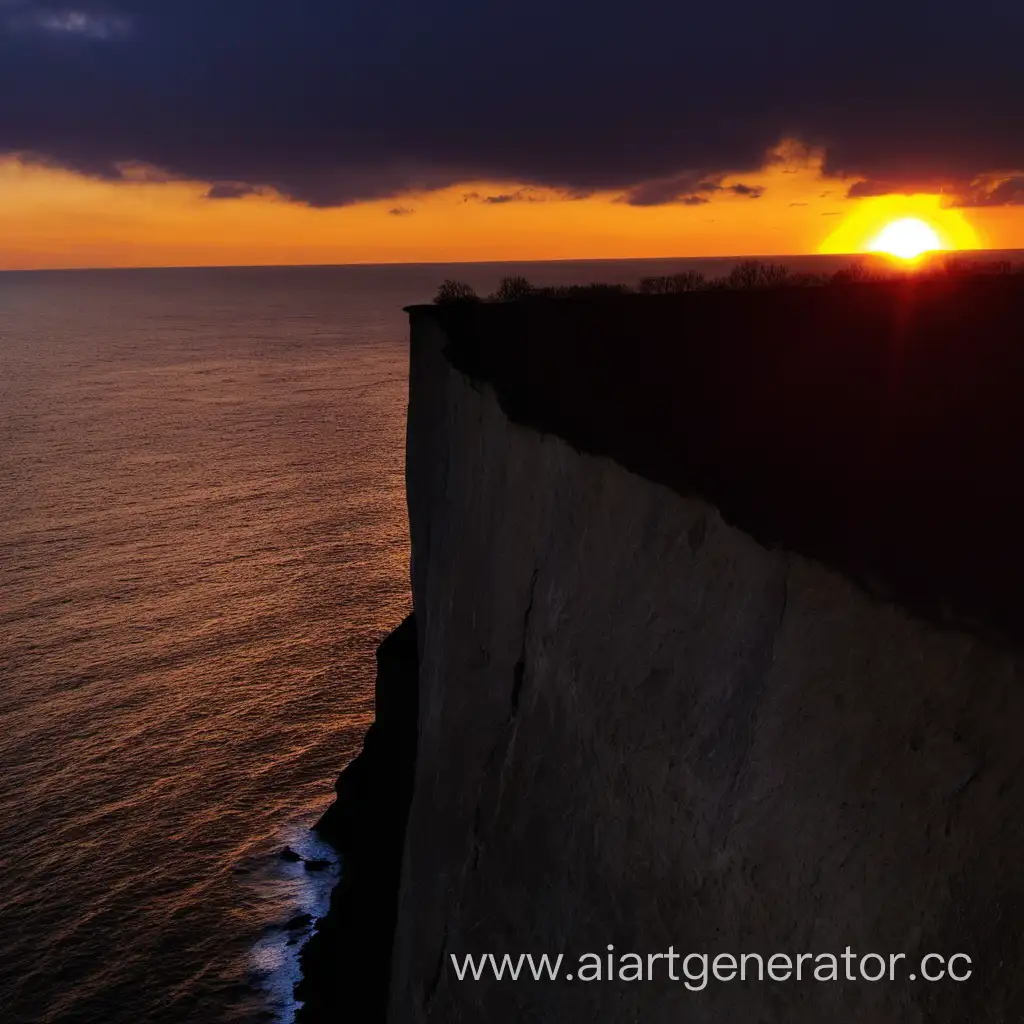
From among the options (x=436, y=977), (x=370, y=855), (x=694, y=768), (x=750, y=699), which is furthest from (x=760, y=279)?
(x=370, y=855)

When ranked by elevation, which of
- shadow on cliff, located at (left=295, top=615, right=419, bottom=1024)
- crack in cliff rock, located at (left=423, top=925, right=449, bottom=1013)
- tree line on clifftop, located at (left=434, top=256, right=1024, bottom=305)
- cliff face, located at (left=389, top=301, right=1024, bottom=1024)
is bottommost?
shadow on cliff, located at (left=295, top=615, right=419, bottom=1024)

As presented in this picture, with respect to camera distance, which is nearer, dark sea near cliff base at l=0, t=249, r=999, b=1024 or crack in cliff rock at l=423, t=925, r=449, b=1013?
crack in cliff rock at l=423, t=925, r=449, b=1013

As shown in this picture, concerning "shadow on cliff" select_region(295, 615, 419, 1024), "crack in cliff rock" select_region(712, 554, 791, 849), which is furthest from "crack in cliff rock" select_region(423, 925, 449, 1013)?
"shadow on cliff" select_region(295, 615, 419, 1024)

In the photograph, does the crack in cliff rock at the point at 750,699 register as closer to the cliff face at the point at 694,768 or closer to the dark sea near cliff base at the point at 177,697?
the cliff face at the point at 694,768

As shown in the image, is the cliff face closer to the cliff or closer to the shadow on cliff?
the cliff

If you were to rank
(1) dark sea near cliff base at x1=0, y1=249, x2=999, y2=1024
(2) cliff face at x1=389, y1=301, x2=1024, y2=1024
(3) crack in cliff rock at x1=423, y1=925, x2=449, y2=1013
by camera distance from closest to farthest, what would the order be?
(2) cliff face at x1=389, y1=301, x2=1024, y2=1024 < (3) crack in cliff rock at x1=423, y1=925, x2=449, y2=1013 < (1) dark sea near cliff base at x1=0, y1=249, x2=999, y2=1024

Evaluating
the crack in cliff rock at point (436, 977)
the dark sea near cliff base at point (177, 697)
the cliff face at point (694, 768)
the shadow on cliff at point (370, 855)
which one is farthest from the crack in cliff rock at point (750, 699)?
the dark sea near cliff base at point (177, 697)

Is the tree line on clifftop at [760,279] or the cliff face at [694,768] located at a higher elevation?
the tree line on clifftop at [760,279]
